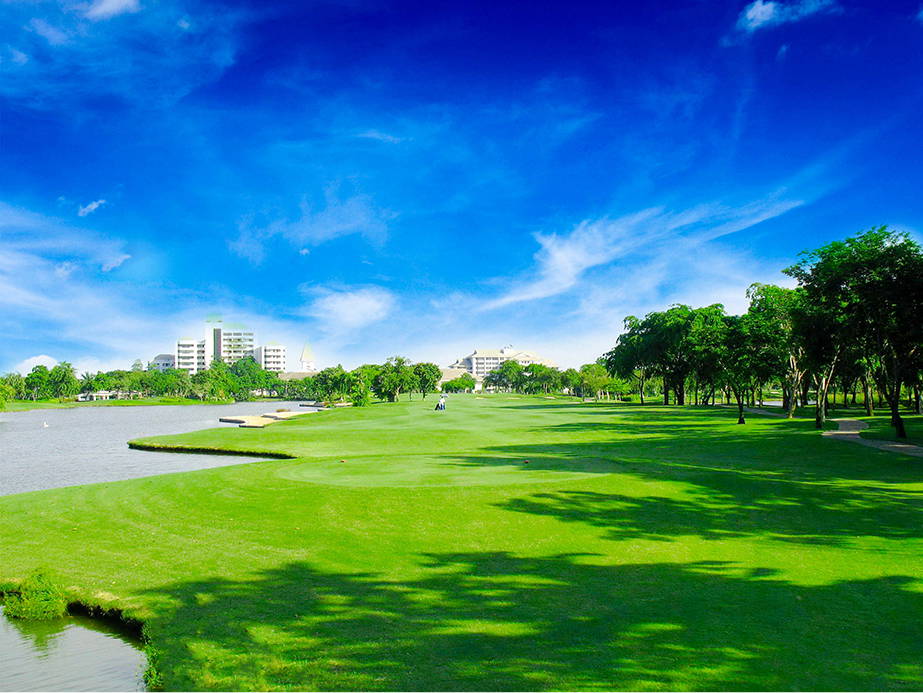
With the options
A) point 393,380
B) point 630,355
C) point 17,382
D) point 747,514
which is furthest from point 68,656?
point 17,382

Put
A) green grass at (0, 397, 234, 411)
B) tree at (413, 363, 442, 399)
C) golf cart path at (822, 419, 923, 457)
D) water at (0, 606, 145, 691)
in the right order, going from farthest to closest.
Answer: green grass at (0, 397, 234, 411) → tree at (413, 363, 442, 399) → golf cart path at (822, 419, 923, 457) → water at (0, 606, 145, 691)

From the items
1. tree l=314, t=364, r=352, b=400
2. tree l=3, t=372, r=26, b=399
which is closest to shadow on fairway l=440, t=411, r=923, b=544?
tree l=314, t=364, r=352, b=400

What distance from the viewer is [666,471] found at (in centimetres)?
1941

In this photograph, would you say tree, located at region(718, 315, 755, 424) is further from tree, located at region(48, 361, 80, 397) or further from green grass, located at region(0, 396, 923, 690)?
tree, located at region(48, 361, 80, 397)

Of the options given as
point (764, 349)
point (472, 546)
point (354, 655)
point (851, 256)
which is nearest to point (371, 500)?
point (472, 546)

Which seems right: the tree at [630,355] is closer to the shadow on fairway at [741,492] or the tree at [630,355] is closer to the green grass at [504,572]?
the shadow on fairway at [741,492]

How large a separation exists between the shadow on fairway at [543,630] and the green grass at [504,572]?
0.12ft

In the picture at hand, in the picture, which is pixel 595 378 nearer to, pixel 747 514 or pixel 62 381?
pixel 747 514

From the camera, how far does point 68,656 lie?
8.14 metres

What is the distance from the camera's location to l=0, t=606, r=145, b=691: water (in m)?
7.32

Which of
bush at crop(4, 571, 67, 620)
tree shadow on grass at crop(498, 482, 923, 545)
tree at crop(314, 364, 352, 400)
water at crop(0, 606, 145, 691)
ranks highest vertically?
tree at crop(314, 364, 352, 400)

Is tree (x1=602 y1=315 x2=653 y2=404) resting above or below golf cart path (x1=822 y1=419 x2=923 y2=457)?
above

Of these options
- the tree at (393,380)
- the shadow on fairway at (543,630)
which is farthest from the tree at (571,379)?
the shadow on fairway at (543,630)

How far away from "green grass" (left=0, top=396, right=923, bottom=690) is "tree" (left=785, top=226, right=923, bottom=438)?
12.3 meters
